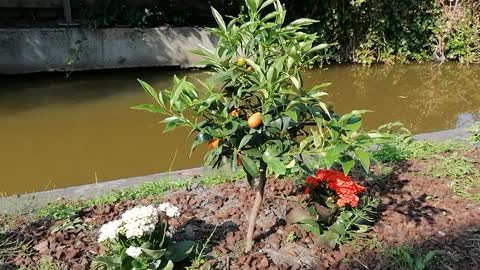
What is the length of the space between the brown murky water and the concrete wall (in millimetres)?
183

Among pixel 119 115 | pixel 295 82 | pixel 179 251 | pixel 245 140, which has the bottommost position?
pixel 119 115

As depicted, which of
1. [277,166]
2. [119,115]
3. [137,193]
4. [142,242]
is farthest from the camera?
[119,115]

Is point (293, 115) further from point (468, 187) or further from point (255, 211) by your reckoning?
point (468, 187)

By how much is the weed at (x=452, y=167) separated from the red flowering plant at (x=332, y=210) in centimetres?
114

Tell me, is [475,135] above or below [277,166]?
below

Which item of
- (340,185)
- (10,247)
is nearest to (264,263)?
(340,185)

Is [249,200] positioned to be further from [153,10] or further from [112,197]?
[153,10]

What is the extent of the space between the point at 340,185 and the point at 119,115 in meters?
4.28

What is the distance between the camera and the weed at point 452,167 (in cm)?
359

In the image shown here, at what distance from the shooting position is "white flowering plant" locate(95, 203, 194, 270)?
7.04 feet

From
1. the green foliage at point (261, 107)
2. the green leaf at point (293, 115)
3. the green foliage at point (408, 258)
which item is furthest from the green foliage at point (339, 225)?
the green leaf at point (293, 115)

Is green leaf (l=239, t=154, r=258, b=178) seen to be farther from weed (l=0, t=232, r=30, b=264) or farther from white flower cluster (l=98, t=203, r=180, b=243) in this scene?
weed (l=0, t=232, r=30, b=264)

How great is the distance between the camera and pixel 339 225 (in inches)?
103

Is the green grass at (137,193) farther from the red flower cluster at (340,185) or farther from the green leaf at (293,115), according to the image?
the green leaf at (293,115)
